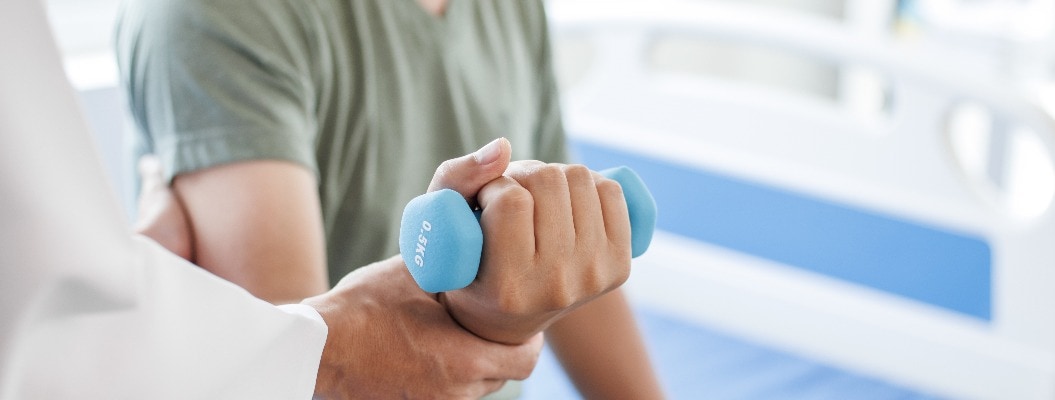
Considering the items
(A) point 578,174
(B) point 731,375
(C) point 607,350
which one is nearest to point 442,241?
(A) point 578,174

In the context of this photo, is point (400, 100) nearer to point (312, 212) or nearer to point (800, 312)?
point (312, 212)

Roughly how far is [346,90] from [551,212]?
34 cm

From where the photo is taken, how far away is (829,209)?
2002 millimetres

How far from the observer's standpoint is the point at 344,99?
0.94m

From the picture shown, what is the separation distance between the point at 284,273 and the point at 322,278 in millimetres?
37

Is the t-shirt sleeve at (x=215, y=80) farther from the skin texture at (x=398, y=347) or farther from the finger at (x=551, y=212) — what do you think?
the finger at (x=551, y=212)

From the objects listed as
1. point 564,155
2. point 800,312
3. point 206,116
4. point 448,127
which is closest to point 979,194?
point 800,312

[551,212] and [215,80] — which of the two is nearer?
[551,212]

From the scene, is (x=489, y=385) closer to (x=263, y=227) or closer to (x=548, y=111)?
(x=263, y=227)

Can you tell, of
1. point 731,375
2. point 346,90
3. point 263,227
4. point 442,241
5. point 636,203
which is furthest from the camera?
point 731,375

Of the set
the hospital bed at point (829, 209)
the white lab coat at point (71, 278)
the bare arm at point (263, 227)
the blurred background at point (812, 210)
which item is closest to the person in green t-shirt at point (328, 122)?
the bare arm at point (263, 227)

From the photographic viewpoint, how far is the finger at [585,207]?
673 mm

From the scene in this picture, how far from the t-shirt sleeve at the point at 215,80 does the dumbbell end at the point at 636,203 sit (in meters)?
0.27

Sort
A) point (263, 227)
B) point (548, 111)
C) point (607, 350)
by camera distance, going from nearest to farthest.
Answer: point (263, 227)
point (607, 350)
point (548, 111)
